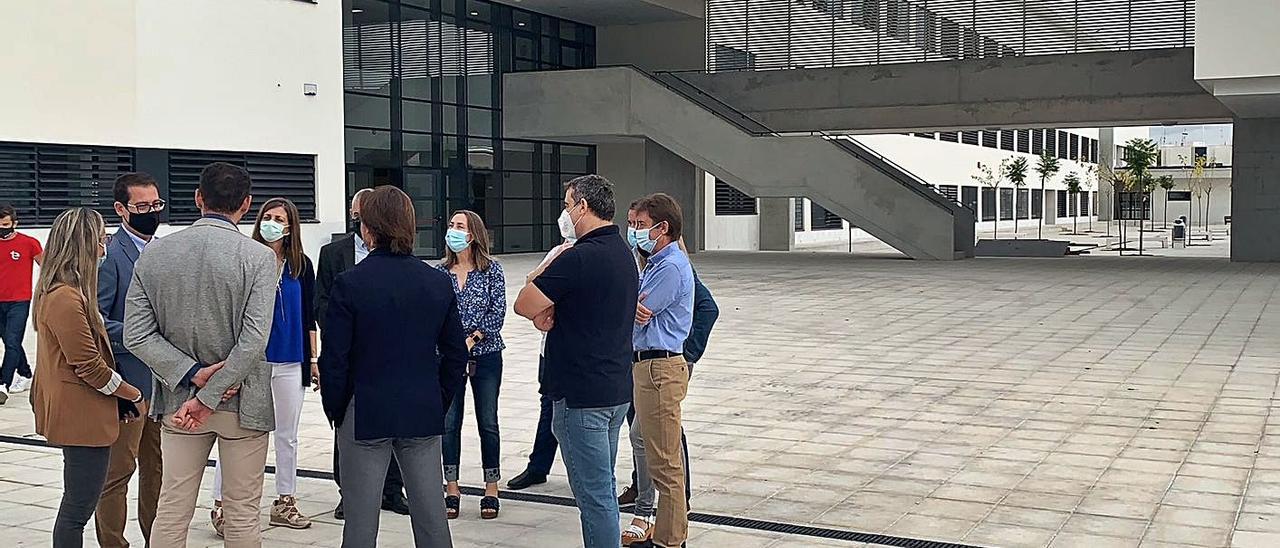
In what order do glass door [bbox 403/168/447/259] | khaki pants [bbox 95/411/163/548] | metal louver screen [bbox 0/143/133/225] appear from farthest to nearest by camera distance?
glass door [bbox 403/168/447/259], metal louver screen [bbox 0/143/133/225], khaki pants [bbox 95/411/163/548]

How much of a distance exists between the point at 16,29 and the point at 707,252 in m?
20.9

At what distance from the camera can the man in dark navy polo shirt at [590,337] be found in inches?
197

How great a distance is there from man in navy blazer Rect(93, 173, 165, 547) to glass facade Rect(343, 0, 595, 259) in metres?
22.0

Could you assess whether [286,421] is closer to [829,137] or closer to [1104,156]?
[829,137]

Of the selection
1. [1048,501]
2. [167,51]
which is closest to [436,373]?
[1048,501]

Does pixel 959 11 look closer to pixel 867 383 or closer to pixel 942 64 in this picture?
pixel 942 64

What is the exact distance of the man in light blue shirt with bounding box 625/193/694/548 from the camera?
5.64 metres

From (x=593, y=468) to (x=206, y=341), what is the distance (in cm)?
150

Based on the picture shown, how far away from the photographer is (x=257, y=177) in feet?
66.7

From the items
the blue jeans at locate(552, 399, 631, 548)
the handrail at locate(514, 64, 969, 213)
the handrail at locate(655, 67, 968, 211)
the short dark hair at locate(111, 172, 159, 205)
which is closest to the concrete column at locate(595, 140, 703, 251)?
the handrail at locate(514, 64, 969, 213)

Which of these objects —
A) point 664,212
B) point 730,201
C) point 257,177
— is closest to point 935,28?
point 730,201

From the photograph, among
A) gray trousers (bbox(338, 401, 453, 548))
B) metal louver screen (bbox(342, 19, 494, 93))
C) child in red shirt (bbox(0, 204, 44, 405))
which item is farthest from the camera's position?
metal louver screen (bbox(342, 19, 494, 93))

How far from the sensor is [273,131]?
20.6 meters

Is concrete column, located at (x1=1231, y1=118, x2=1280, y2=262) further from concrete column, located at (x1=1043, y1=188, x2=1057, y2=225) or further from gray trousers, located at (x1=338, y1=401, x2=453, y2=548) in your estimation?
concrete column, located at (x1=1043, y1=188, x2=1057, y2=225)
